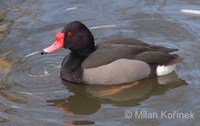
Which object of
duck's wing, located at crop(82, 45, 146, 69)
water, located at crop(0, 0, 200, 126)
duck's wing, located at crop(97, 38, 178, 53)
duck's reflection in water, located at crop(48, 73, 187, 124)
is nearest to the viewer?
water, located at crop(0, 0, 200, 126)

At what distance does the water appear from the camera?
23.8 ft

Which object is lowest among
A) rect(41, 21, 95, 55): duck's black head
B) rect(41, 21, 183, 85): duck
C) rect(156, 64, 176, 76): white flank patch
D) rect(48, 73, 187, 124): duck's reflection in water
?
rect(48, 73, 187, 124): duck's reflection in water

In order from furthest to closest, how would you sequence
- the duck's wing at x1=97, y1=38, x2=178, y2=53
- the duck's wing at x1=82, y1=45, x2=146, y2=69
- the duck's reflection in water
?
1. the duck's wing at x1=97, y1=38, x2=178, y2=53
2. the duck's wing at x1=82, y1=45, x2=146, y2=69
3. the duck's reflection in water

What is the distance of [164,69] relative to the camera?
8.27m

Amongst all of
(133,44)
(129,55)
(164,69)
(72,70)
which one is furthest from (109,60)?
(164,69)

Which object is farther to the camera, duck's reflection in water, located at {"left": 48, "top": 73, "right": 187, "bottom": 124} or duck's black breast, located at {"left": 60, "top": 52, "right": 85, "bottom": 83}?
duck's black breast, located at {"left": 60, "top": 52, "right": 85, "bottom": 83}

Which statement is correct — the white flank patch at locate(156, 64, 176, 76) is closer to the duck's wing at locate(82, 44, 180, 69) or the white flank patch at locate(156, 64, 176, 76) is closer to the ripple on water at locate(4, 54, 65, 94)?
the duck's wing at locate(82, 44, 180, 69)

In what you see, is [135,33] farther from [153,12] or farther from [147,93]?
[147,93]

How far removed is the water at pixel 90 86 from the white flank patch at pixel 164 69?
75 mm

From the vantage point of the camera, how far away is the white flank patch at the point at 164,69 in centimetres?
826

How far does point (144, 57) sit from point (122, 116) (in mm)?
1351

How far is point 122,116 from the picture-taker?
708 centimetres

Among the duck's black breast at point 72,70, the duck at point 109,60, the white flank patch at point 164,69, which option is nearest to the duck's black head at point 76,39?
the duck at point 109,60

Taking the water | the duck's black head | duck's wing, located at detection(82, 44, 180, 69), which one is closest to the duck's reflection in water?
the water
